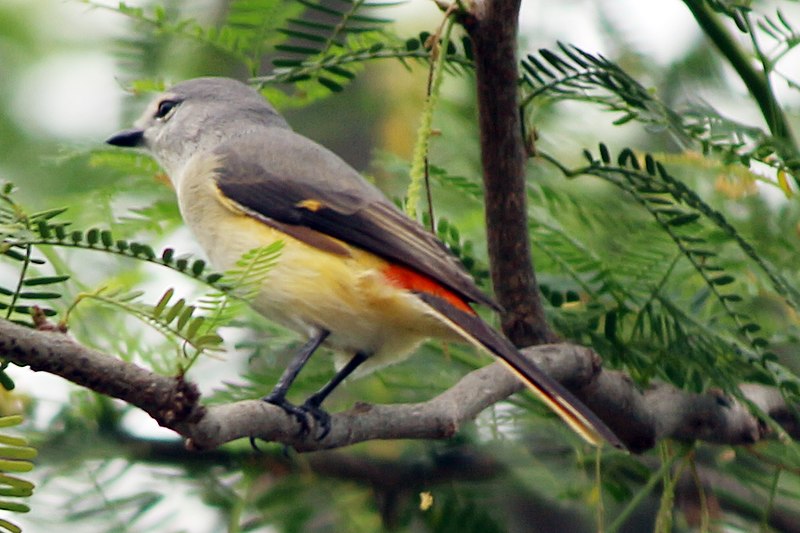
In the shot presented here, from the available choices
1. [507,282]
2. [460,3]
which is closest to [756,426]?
[507,282]

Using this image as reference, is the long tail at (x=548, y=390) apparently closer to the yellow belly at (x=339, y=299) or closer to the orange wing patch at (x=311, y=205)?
the yellow belly at (x=339, y=299)

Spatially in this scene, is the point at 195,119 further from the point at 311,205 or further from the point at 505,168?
the point at 505,168

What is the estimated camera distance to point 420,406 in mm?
2443

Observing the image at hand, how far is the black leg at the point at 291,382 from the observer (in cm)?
256

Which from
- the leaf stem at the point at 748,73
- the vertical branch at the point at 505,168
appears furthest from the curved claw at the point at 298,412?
the leaf stem at the point at 748,73

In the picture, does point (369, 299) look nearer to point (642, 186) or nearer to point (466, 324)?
point (466, 324)

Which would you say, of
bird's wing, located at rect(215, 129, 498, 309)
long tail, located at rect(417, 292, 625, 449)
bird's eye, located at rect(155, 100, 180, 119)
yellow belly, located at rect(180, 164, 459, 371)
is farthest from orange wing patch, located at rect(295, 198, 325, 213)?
bird's eye, located at rect(155, 100, 180, 119)

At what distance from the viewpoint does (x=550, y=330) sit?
2881mm

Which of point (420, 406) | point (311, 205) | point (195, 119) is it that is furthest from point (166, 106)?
point (420, 406)

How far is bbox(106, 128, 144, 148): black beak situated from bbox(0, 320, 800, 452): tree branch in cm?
164

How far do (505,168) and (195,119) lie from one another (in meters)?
1.68

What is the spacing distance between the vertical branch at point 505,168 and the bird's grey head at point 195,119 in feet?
4.64

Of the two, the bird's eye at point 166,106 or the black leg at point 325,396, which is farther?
the bird's eye at point 166,106

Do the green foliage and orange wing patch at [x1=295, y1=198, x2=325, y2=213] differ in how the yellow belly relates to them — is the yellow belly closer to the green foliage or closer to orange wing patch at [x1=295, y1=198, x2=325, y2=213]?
orange wing patch at [x1=295, y1=198, x2=325, y2=213]
